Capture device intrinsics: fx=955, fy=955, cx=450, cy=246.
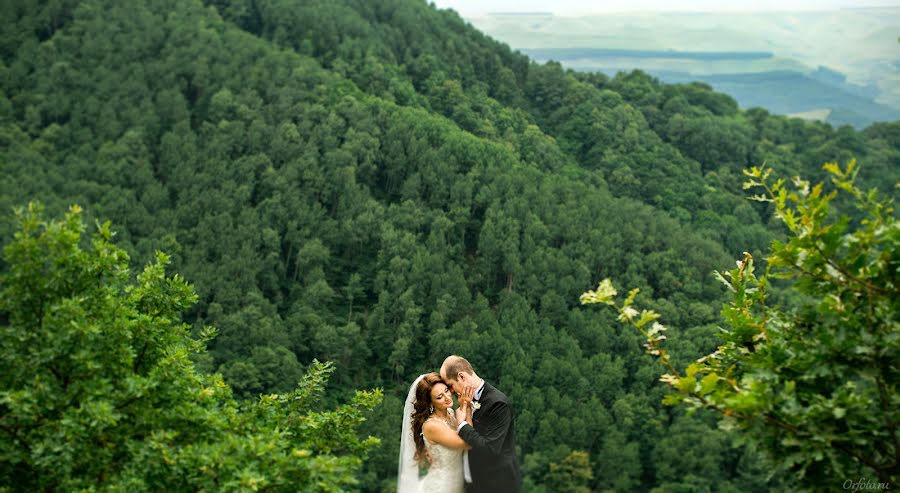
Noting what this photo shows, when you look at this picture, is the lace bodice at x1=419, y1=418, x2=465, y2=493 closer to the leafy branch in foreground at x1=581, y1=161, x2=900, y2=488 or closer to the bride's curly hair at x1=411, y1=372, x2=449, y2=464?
the bride's curly hair at x1=411, y1=372, x2=449, y2=464

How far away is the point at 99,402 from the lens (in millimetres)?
10914

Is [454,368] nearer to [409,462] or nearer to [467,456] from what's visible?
[467,456]

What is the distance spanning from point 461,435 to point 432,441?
63cm

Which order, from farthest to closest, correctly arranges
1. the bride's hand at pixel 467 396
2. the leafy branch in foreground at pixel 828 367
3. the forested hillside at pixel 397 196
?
the forested hillside at pixel 397 196, the bride's hand at pixel 467 396, the leafy branch in foreground at pixel 828 367

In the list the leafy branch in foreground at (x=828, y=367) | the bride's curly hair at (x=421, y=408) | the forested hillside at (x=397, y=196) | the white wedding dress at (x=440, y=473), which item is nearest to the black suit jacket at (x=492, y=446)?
the white wedding dress at (x=440, y=473)

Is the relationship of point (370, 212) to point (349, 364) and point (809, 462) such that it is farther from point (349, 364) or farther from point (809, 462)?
point (809, 462)

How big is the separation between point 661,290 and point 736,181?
142ft

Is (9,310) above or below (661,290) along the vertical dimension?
above

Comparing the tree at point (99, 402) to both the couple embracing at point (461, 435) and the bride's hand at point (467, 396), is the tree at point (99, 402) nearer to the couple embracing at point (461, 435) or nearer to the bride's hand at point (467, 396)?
the couple embracing at point (461, 435)

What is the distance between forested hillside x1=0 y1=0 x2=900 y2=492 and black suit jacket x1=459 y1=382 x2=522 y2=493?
→ 7103cm

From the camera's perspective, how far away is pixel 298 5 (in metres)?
146

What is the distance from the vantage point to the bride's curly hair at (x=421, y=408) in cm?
1127

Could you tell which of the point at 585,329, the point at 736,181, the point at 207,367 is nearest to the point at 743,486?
the point at 585,329

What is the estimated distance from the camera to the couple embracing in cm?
1097
